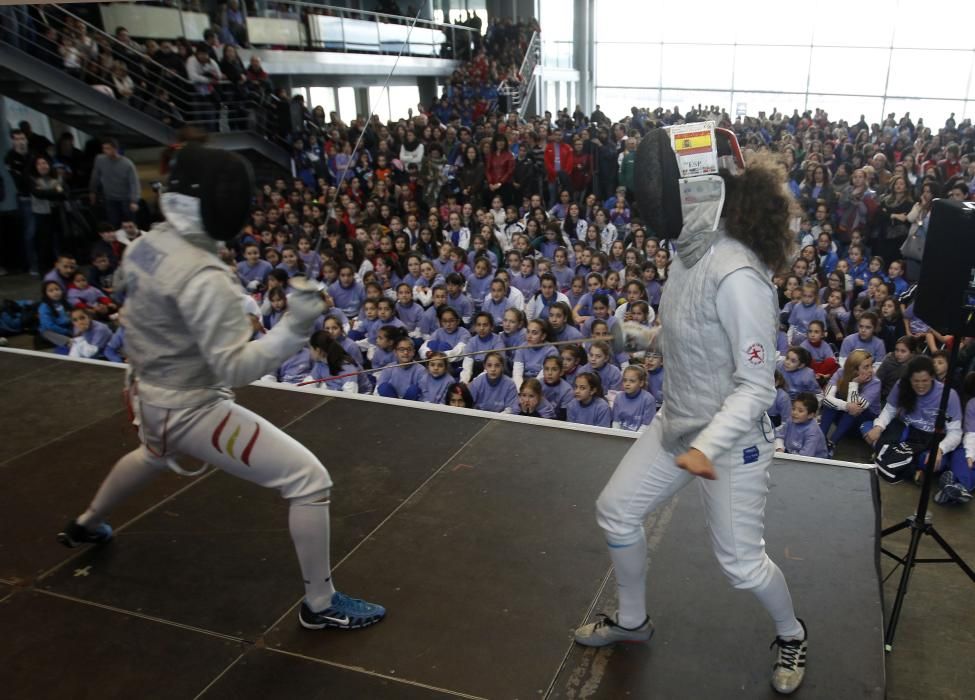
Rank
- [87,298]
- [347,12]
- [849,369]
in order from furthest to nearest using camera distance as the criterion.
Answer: [347,12], [87,298], [849,369]

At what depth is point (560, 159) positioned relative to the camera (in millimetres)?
11117

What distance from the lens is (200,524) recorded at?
121 inches

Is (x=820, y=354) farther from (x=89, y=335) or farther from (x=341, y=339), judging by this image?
(x=89, y=335)

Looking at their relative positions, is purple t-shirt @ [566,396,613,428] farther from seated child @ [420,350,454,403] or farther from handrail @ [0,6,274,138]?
handrail @ [0,6,274,138]

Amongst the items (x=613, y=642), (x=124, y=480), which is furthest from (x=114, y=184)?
(x=613, y=642)

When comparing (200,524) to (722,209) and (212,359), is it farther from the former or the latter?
(722,209)

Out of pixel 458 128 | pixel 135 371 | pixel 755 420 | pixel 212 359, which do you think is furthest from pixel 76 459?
pixel 458 128

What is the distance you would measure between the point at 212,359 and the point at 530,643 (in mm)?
1278

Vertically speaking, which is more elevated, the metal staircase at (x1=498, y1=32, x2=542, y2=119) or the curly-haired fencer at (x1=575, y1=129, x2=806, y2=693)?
the metal staircase at (x1=498, y1=32, x2=542, y2=119)

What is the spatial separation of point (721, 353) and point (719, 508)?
0.41m

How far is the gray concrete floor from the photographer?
3109 millimetres

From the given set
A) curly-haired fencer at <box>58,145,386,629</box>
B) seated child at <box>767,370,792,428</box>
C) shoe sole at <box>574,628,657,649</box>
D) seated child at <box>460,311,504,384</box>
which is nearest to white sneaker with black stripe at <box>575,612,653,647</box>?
shoe sole at <box>574,628,657,649</box>

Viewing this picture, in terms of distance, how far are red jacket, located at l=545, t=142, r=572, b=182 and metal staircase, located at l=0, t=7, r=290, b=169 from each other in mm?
4474

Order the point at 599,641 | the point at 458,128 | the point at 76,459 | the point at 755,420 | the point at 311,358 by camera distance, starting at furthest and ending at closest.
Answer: the point at 458,128, the point at 311,358, the point at 76,459, the point at 599,641, the point at 755,420
